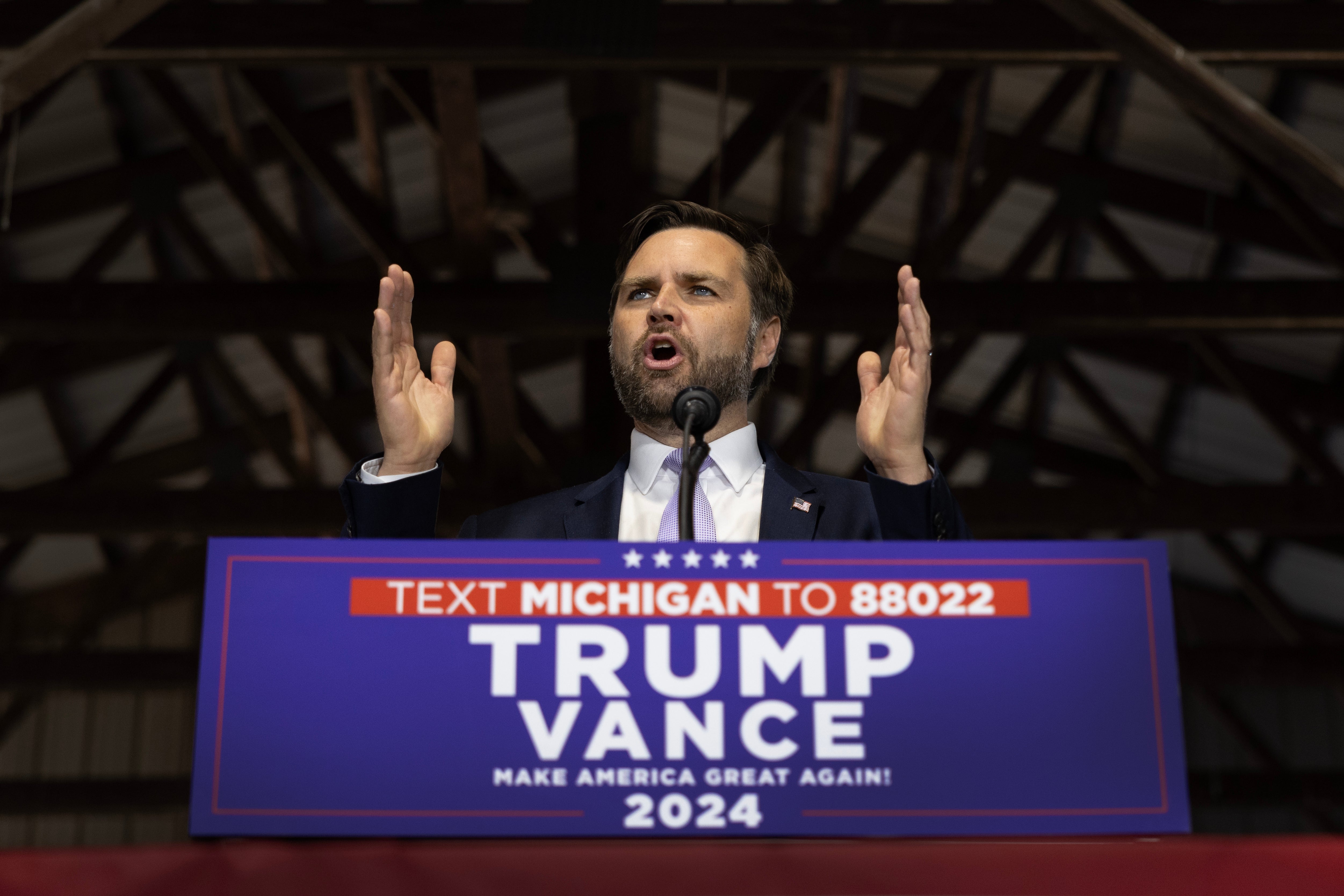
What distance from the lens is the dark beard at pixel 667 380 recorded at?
202cm

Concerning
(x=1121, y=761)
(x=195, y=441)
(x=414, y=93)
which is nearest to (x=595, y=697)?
(x=1121, y=761)

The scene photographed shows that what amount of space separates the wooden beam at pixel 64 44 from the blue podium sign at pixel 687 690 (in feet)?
9.26

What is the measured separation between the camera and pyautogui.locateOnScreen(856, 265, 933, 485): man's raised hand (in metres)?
1.61

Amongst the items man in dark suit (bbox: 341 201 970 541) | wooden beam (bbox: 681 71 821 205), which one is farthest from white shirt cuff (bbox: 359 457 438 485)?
wooden beam (bbox: 681 71 821 205)

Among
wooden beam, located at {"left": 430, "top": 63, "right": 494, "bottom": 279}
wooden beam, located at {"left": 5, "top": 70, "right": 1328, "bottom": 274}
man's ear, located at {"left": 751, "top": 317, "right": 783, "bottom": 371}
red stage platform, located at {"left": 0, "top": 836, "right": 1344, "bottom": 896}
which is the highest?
wooden beam, located at {"left": 5, "top": 70, "right": 1328, "bottom": 274}

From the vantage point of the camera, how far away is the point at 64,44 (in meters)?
3.47

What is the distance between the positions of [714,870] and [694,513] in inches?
33.3

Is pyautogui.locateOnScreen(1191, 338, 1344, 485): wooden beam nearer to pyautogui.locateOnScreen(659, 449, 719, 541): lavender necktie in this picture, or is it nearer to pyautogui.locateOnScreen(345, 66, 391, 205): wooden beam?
pyautogui.locateOnScreen(345, 66, 391, 205): wooden beam

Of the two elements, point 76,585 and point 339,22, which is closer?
point 339,22

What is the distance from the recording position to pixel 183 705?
14.1 m

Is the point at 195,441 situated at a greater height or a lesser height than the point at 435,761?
greater

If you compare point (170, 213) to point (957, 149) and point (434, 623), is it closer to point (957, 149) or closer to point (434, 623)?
point (957, 149)

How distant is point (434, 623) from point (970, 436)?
701 centimetres

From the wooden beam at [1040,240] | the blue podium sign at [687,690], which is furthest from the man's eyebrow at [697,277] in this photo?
the wooden beam at [1040,240]
